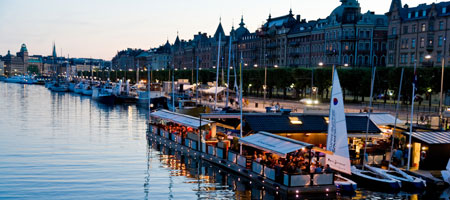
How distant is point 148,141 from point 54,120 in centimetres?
2865

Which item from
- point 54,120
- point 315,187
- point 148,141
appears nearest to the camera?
point 315,187

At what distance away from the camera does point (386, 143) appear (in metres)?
42.8

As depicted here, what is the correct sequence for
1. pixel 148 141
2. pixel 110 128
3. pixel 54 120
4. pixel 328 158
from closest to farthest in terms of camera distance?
pixel 328 158
pixel 148 141
pixel 110 128
pixel 54 120

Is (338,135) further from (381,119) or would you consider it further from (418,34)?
(418,34)

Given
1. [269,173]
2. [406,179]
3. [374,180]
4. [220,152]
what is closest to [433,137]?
[406,179]

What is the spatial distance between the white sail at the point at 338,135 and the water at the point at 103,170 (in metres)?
2.37

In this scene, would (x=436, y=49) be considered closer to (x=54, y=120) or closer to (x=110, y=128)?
(x=110, y=128)

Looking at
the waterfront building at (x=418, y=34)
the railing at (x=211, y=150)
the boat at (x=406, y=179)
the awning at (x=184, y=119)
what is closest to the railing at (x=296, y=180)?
the boat at (x=406, y=179)

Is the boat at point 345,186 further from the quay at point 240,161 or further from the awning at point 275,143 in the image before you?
the awning at point 275,143

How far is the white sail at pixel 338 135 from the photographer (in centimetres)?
3094

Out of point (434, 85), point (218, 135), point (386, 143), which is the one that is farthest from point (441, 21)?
point (218, 135)

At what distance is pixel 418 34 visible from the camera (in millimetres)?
101125

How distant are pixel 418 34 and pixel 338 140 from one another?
255ft

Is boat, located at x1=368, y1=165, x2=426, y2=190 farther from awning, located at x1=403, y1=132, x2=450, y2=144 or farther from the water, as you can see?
awning, located at x1=403, y1=132, x2=450, y2=144
